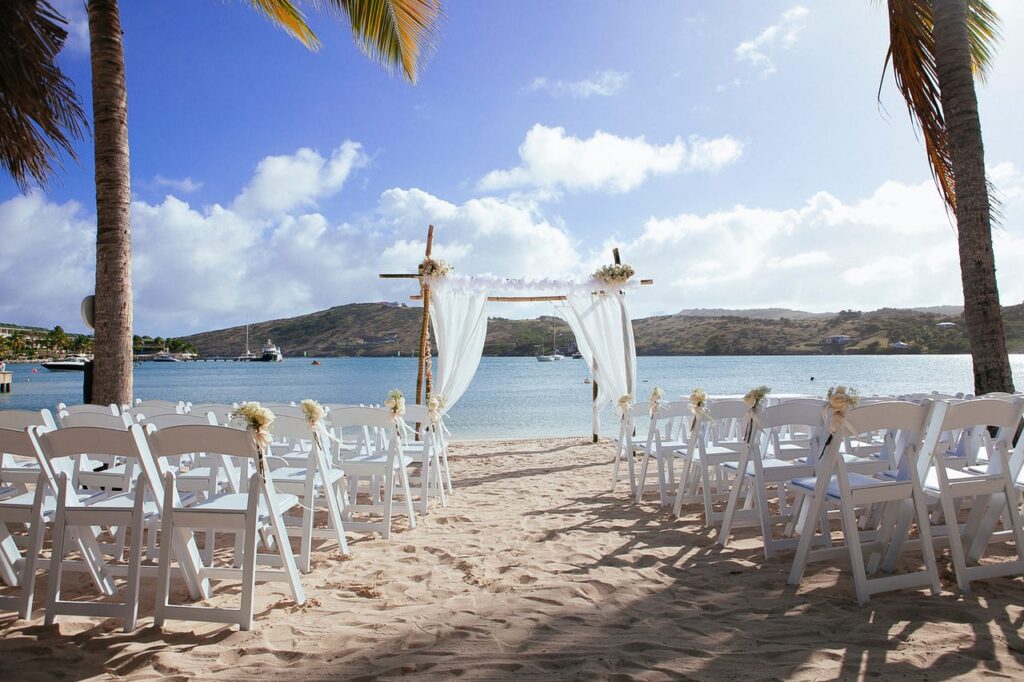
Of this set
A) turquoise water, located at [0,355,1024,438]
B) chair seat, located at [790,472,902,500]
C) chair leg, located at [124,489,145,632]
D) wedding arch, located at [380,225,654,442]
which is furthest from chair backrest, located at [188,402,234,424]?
turquoise water, located at [0,355,1024,438]

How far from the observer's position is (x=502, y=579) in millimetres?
3037

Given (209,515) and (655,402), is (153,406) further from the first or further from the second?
(655,402)

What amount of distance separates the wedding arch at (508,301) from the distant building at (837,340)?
160ft

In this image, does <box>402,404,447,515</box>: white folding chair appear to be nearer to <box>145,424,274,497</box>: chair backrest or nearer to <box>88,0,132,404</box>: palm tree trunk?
<box>145,424,274,497</box>: chair backrest

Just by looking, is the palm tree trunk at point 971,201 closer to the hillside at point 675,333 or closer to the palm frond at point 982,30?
the palm frond at point 982,30

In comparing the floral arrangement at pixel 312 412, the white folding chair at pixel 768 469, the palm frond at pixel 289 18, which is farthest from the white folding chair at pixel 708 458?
the palm frond at pixel 289 18

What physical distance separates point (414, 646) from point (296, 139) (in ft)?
40.8

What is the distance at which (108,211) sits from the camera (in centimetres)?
548

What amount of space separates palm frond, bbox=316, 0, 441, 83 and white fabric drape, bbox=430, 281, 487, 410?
9.25 ft

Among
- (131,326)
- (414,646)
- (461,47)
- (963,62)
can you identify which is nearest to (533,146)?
(461,47)

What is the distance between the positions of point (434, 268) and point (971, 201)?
5.89 metres

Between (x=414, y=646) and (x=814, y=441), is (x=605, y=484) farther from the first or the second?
(x=414, y=646)

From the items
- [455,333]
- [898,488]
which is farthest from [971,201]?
[455,333]

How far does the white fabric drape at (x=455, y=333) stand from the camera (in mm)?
8094
